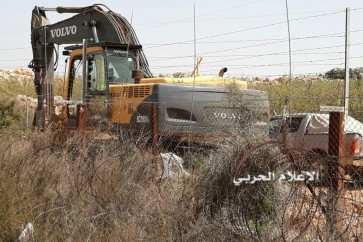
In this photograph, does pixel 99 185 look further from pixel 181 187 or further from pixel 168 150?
pixel 168 150

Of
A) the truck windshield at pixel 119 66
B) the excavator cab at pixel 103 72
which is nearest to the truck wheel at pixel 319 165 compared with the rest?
the excavator cab at pixel 103 72

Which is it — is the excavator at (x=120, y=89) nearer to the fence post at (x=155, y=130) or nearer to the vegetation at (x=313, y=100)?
the fence post at (x=155, y=130)

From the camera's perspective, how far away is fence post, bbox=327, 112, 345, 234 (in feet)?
Answer: 15.3

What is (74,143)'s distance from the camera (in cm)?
812

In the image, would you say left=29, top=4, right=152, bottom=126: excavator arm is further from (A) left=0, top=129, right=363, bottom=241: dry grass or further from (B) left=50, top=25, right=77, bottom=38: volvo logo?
(A) left=0, top=129, right=363, bottom=241: dry grass

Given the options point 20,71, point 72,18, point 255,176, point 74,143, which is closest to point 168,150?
point 74,143

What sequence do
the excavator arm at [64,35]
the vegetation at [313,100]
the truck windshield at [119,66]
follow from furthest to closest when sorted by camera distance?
the excavator arm at [64,35]
the truck windshield at [119,66]
the vegetation at [313,100]

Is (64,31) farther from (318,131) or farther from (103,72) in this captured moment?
(318,131)

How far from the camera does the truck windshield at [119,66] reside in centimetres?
1077

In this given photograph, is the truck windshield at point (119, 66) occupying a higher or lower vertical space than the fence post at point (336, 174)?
higher

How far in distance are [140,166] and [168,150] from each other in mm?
1797

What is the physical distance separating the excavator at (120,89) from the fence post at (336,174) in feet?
7.12

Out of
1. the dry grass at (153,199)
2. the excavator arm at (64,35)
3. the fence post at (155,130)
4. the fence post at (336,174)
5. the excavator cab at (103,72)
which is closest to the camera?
the fence post at (336,174)

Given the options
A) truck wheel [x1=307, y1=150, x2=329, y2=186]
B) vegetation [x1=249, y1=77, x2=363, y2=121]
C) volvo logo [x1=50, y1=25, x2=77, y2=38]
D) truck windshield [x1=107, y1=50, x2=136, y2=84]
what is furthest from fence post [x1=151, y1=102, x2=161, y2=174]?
volvo logo [x1=50, y1=25, x2=77, y2=38]
